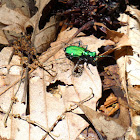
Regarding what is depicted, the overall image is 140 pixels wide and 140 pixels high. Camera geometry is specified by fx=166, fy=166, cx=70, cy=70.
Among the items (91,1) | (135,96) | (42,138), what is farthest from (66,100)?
(91,1)

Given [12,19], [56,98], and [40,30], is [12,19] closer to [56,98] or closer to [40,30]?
[40,30]

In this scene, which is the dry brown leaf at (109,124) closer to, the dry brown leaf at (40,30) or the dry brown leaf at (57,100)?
the dry brown leaf at (57,100)

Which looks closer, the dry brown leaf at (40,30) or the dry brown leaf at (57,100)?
the dry brown leaf at (57,100)

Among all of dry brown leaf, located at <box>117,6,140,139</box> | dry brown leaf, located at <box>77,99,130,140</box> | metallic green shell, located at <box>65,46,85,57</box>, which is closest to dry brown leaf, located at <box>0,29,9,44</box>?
metallic green shell, located at <box>65,46,85,57</box>

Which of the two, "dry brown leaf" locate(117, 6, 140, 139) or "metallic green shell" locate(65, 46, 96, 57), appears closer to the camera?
"dry brown leaf" locate(117, 6, 140, 139)

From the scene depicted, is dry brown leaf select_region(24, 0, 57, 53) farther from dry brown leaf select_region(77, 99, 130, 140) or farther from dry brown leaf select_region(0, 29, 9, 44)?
dry brown leaf select_region(77, 99, 130, 140)

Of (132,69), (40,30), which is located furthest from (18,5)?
(132,69)

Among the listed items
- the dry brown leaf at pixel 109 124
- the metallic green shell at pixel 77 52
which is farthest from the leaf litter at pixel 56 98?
the metallic green shell at pixel 77 52

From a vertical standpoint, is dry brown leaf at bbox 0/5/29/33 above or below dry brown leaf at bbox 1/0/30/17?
below

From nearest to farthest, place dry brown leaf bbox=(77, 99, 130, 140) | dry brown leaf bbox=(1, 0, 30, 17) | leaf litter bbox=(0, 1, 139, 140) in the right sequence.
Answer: dry brown leaf bbox=(77, 99, 130, 140)
leaf litter bbox=(0, 1, 139, 140)
dry brown leaf bbox=(1, 0, 30, 17)
